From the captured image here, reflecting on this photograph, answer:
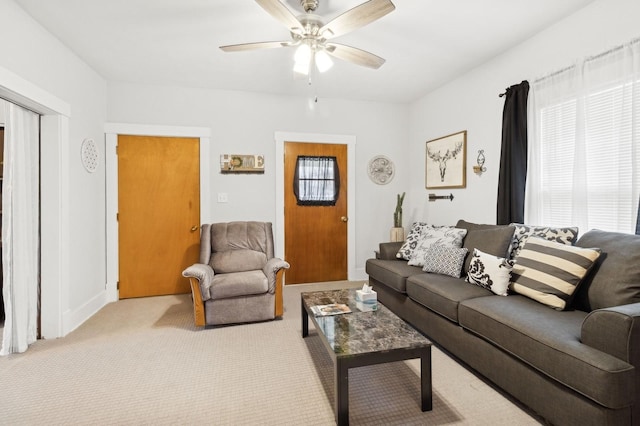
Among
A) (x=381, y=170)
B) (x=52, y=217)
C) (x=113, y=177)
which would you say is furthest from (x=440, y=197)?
(x=52, y=217)

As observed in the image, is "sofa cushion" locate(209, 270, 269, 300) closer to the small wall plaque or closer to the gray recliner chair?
the gray recliner chair

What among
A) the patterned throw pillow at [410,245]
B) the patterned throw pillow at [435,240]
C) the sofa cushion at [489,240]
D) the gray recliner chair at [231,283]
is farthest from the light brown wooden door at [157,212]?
the sofa cushion at [489,240]

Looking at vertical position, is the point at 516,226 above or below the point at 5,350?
above

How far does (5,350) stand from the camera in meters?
2.41

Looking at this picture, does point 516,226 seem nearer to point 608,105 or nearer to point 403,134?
point 608,105

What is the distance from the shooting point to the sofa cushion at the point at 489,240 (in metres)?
2.58

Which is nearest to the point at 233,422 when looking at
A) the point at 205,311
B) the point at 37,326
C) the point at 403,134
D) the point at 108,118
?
the point at 205,311

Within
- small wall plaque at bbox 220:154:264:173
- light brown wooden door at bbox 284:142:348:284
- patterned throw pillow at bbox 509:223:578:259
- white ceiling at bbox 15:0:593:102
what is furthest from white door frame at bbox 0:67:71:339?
patterned throw pillow at bbox 509:223:578:259

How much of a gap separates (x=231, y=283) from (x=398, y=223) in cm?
246

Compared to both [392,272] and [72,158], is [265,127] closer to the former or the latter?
[72,158]

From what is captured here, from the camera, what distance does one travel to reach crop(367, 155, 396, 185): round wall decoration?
4562 mm

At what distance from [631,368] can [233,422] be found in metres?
1.83

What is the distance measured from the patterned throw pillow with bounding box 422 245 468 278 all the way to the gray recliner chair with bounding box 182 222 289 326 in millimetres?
1318

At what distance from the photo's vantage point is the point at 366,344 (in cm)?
171
